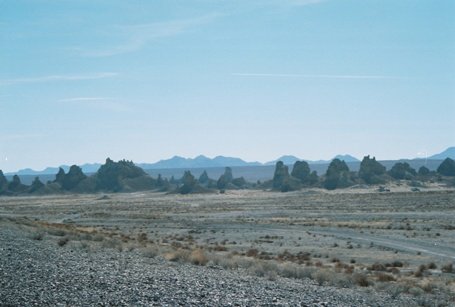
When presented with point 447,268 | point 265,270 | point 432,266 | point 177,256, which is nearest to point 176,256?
point 177,256

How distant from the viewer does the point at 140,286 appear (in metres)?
20.0

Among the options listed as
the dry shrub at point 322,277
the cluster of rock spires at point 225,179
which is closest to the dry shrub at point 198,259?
the dry shrub at point 322,277

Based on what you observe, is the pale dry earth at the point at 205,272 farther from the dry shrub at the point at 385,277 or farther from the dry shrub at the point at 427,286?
the dry shrub at the point at 385,277

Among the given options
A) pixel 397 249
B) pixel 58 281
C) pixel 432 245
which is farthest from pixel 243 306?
pixel 432 245

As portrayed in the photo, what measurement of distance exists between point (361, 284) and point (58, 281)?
1133 centimetres

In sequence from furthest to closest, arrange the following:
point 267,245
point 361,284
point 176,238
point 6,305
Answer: point 176,238 → point 267,245 → point 361,284 → point 6,305

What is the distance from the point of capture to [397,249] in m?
40.4

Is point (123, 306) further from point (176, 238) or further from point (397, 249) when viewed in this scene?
point (176, 238)

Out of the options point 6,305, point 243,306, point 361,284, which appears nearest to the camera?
point 6,305

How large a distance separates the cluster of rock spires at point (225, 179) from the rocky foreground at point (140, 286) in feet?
440

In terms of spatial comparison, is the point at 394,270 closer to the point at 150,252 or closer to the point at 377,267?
the point at 377,267

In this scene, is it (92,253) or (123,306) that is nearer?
(123,306)

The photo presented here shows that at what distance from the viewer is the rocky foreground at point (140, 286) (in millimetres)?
17844

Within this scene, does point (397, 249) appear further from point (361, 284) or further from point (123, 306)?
point (123, 306)
